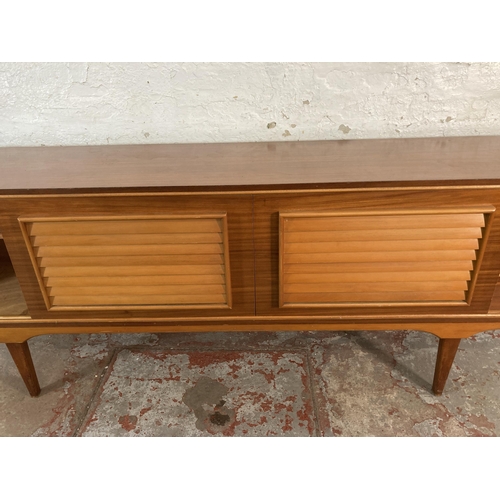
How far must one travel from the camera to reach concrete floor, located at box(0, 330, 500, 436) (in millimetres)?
1764

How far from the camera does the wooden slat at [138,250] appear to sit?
1555mm

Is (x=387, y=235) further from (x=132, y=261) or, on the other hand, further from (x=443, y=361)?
(x=132, y=261)

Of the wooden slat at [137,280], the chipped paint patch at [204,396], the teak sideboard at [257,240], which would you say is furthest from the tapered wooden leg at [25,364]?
the wooden slat at [137,280]

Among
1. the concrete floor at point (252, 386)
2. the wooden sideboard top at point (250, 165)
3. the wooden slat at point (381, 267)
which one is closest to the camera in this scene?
the wooden sideboard top at point (250, 165)

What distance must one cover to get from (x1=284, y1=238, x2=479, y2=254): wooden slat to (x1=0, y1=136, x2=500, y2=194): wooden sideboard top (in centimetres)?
23

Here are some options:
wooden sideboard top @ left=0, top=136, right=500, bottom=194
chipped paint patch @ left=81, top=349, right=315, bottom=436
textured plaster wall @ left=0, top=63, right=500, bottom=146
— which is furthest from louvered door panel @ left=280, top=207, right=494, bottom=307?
textured plaster wall @ left=0, top=63, right=500, bottom=146

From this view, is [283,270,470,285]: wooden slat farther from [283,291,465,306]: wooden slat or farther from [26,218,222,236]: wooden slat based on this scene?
[26,218,222,236]: wooden slat

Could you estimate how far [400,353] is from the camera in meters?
2.11

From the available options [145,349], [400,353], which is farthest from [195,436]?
[400,353]

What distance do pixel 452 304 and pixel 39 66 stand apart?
2058 millimetres

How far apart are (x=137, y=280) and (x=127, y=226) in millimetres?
237

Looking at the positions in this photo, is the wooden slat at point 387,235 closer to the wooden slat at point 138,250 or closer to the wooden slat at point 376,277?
the wooden slat at point 376,277

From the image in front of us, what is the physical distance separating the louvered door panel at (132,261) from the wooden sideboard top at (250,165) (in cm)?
14

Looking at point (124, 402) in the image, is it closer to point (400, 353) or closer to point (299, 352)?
point (299, 352)
